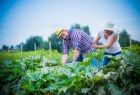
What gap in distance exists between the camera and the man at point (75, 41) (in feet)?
13.3

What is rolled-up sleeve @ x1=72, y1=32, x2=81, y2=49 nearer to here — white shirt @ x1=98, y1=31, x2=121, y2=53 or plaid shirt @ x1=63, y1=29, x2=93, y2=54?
plaid shirt @ x1=63, y1=29, x2=93, y2=54

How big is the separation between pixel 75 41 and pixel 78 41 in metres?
0.05

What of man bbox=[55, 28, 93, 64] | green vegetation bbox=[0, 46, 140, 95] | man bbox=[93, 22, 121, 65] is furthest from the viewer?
man bbox=[55, 28, 93, 64]

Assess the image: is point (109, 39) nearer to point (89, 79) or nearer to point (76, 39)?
point (76, 39)

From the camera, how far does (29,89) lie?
112 inches

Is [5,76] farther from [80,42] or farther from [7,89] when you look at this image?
[80,42]

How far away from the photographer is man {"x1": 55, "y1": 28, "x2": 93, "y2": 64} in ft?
13.3

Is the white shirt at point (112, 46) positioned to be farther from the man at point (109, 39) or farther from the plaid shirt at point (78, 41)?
the plaid shirt at point (78, 41)

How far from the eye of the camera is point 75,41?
163 inches

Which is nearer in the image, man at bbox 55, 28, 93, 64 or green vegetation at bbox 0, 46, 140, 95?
green vegetation at bbox 0, 46, 140, 95

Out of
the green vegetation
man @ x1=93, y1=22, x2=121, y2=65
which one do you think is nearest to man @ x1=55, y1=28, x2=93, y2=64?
man @ x1=93, y1=22, x2=121, y2=65

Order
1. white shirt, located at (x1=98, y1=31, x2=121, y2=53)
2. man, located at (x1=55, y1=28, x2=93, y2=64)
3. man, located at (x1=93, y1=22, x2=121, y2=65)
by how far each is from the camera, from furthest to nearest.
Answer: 1. man, located at (x1=55, y1=28, x2=93, y2=64)
2. white shirt, located at (x1=98, y1=31, x2=121, y2=53)
3. man, located at (x1=93, y1=22, x2=121, y2=65)

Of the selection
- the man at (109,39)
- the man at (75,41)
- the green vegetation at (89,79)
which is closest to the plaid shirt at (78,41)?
the man at (75,41)

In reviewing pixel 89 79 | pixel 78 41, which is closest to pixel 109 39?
pixel 78 41
